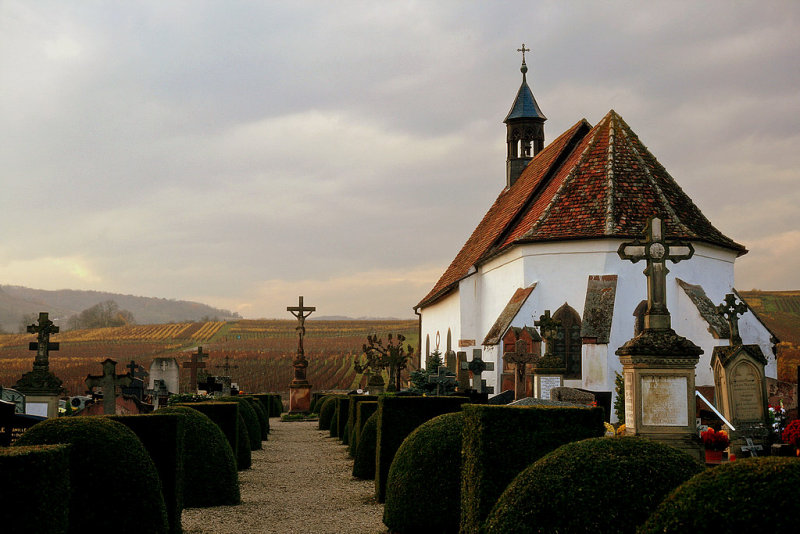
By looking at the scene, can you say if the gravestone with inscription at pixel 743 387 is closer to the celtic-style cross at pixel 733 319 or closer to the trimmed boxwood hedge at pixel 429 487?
the celtic-style cross at pixel 733 319

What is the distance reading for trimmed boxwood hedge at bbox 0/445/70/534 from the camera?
212 inches

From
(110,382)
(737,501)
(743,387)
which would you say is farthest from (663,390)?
(110,382)

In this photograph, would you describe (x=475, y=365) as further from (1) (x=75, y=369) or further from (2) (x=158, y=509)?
(1) (x=75, y=369)

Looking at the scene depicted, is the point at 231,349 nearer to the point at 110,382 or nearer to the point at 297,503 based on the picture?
the point at 110,382

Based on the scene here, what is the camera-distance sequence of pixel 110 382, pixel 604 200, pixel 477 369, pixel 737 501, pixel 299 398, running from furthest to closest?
pixel 299 398, pixel 604 200, pixel 477 369, pixel 110 382, pixel 737 501

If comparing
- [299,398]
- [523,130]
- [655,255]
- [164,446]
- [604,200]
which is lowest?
[299,398]

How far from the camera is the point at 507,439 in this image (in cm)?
701

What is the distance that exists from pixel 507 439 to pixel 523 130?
1144 inches

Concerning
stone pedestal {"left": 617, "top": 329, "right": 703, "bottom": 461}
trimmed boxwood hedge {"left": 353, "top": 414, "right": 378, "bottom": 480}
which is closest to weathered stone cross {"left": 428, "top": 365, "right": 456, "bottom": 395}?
trimmed boxwood hedge {"left": 353, "top": 414, "right": 378, "bottom": 480}

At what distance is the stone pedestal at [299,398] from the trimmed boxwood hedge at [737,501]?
115 feet

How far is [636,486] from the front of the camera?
4906 millimetres

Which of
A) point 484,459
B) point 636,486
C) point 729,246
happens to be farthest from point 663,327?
point 729,246

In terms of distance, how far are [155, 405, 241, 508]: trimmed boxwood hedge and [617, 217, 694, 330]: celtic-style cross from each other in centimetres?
654

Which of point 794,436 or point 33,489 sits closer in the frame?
point 33,489
